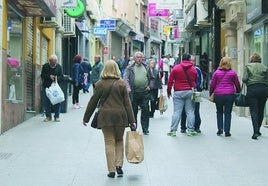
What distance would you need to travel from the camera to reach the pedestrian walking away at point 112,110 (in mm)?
7832

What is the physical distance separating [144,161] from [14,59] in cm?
584

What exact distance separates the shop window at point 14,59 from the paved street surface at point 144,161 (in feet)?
2.89

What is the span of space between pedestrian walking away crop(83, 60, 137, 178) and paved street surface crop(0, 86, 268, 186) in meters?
0.37

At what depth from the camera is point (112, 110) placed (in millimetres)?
7832

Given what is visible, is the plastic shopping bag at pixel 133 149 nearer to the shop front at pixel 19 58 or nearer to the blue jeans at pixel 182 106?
the blue jeans at pixel 182 106

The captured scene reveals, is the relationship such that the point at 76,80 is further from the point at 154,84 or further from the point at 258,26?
the point at 258,26

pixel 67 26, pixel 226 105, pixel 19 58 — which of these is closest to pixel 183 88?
pixel 226 105

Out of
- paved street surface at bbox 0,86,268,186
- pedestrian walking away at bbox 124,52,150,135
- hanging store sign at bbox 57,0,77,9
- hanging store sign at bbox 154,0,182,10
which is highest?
hanging store sign at bbox 154,0,182,10

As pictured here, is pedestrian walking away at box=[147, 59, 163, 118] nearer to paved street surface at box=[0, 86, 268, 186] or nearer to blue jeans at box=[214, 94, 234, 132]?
paved street surface at box=[0, 86, 268, 186]

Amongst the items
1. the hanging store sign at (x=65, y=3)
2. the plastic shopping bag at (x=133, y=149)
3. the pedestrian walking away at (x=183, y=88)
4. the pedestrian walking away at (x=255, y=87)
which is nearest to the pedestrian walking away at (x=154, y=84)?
the pedestrian walking away at (x=183, y=88)

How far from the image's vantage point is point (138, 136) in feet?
25.8

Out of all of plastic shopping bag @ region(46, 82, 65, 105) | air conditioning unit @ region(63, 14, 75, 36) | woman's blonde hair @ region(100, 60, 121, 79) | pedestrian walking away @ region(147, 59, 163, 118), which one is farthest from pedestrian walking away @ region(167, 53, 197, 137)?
air conditioning unit @ region(63, 14, 75, 36)

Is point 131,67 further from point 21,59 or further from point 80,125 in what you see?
point 21,59

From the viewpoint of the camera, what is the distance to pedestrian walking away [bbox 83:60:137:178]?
7.83 metres
